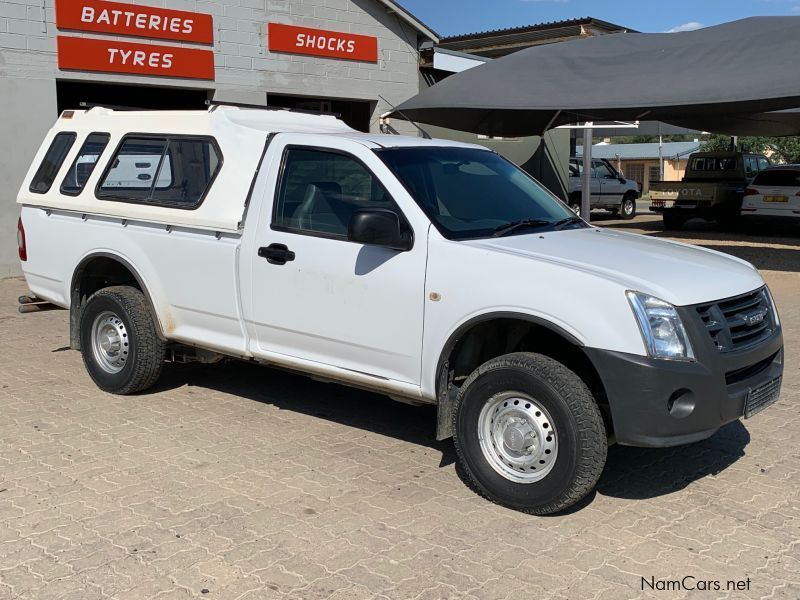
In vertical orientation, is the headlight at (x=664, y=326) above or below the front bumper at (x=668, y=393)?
above

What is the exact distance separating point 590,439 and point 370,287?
1504 millimetres

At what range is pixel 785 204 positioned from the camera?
713 inches

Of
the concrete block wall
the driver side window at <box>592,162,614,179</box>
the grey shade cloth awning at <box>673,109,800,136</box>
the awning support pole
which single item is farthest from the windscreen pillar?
the driver side window at <box>592,162,614,179</box>

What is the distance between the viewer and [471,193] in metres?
5.22

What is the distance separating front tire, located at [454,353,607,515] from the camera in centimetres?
407

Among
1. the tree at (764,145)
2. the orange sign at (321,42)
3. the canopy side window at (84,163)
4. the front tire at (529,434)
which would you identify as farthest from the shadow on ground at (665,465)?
the tree at (764,145)

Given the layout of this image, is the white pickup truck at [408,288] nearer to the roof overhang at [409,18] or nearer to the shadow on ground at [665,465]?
the shadow on ground at [665,465]

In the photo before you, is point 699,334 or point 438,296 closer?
point 699,334

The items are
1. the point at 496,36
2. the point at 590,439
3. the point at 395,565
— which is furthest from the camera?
the point at 496,36

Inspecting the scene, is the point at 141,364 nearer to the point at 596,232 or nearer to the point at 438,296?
the point at 438,296

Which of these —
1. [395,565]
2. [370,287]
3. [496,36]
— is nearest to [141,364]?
[370,287]

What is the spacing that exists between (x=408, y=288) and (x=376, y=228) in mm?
378

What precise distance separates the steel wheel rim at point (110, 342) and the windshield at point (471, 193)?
8.46 ft

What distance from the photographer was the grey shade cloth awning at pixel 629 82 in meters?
13.2
